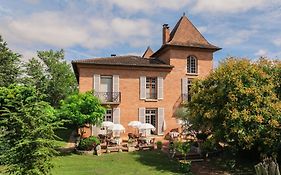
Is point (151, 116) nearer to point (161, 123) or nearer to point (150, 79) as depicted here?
point (161, 123)

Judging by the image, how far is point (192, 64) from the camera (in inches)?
1141

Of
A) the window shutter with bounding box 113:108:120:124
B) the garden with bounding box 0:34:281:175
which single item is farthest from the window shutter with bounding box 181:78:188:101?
the window shutter with bounding box 113:108:120:124

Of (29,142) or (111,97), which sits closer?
(29,142)

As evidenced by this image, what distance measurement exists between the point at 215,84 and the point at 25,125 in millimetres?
12816

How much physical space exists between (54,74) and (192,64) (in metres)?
32.1

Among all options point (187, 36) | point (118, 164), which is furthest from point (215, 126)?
point (187, 36)

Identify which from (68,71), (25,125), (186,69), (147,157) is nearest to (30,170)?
(25,125)

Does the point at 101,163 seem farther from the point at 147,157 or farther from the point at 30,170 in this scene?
the point at 30,170

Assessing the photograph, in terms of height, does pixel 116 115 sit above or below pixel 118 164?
above

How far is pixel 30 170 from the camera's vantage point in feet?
30.7

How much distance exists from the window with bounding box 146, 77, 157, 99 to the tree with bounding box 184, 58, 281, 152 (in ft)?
28.7

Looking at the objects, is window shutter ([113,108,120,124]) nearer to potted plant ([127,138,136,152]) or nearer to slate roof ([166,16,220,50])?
potted plant ([127,138,136,152])

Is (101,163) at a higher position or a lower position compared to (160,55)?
lower

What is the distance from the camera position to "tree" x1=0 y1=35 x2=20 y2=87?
110ft
